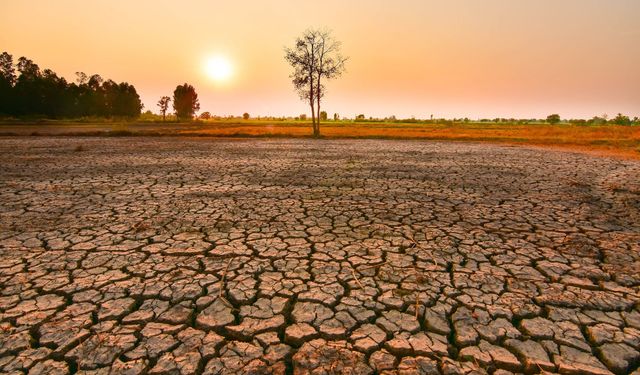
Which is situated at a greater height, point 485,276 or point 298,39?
point 298,39

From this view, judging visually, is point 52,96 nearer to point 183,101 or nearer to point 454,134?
point 183,101

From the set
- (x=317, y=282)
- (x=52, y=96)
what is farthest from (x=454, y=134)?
(x=52, y=96)

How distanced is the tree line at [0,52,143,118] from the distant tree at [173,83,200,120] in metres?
12.4

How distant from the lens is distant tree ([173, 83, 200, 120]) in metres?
82.7

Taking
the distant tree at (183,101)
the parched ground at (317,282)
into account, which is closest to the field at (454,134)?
the parched ground at (317,282)

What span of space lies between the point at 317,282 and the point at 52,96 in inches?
2879

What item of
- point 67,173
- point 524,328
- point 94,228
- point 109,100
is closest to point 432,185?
point 524,328

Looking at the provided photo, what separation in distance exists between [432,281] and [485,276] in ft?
2.06

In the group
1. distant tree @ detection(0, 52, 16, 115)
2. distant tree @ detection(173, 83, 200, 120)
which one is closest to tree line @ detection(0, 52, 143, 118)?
distant tree @ detection(0, 52, 16, 115)

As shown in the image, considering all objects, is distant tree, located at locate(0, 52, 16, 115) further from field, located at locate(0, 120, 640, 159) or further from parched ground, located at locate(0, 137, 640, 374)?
parched ground, located at locate(0, 137, 640, 374)

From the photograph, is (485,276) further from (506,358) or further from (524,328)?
(506,358)

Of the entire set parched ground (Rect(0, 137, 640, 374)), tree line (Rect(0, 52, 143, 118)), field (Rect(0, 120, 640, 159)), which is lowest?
parched ground (Rect(0, 137, 640, 374))

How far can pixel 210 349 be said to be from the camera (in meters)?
2.42

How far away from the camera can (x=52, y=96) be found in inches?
2254
